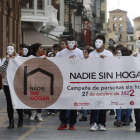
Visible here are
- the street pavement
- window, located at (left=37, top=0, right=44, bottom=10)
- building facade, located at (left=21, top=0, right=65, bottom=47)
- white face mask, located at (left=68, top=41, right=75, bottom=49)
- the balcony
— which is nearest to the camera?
the street pavement

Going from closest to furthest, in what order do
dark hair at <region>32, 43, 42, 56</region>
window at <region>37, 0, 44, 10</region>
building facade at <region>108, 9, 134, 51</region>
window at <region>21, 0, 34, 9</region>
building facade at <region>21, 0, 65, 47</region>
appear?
dark hair at <region>32, 43, 42, 56</region> → building facade at <region>21, 0, 65, 47</region> → window at <region>21, 0, 34, 9</region> → window at <region>37, 0, 44, 10</region> → building facade at <region>108, 9, 134, 51</region>

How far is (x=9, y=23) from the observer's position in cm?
2505

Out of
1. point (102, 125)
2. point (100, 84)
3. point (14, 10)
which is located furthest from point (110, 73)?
point (14, 10)

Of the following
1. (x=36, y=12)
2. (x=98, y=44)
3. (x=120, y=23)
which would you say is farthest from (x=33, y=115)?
(x=120, y=23)

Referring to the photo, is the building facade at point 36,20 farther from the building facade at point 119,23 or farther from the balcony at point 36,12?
the building facade at point 119,23

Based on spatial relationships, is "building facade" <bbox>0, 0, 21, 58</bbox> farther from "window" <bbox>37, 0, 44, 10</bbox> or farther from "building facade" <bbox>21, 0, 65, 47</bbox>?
"window" <bbox>37, 0, 44, 10</bbox>

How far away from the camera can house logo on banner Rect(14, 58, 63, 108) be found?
31.7 ft

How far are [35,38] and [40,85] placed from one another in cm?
1862

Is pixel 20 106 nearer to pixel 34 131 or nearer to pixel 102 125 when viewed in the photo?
pixel 34 131

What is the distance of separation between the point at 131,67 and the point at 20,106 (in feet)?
8.11

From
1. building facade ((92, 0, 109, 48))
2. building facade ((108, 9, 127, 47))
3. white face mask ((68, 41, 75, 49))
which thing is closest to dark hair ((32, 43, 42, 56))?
white face mask ((68, 41, 75, 49))

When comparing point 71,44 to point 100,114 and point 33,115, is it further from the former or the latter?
point 33,115

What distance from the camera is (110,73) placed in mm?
9602


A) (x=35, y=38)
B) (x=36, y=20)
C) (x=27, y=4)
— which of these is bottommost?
(x=35, y=38)
